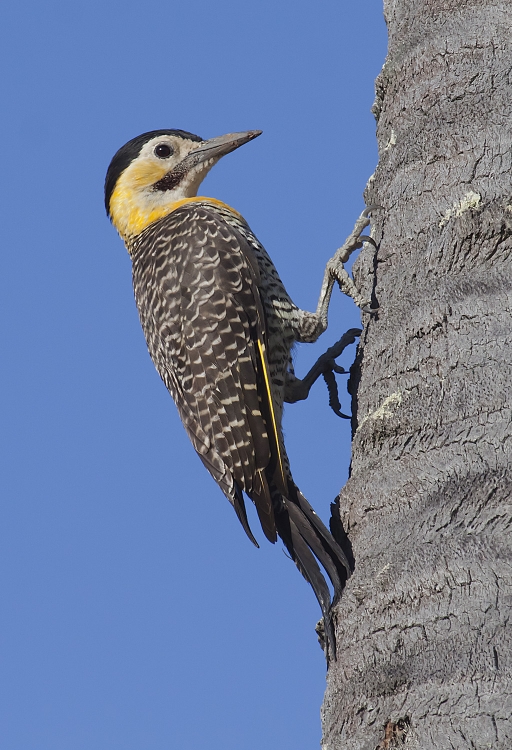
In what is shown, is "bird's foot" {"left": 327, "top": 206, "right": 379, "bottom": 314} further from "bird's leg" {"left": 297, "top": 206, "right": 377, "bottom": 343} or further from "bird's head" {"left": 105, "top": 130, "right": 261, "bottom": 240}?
"bird's head" {"left": 105, "top": 130, "right": 261, "bottom": 240}

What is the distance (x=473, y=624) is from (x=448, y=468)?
492 millimetres

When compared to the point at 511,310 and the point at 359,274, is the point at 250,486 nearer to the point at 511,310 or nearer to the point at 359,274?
the point at 359,274

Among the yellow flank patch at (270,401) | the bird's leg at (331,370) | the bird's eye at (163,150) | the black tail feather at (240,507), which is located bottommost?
the black tail feather at (240,507)

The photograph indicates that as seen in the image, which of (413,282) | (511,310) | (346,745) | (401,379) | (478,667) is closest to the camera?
(478,667)

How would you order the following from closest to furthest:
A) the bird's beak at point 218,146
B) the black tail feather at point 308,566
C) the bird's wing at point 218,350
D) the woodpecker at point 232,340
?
1. the black tail feather at point 308,566
2. the woodpecker at point 232,340
3. the bird's wing at point 218,350
4. the bird's beak at point 218,146

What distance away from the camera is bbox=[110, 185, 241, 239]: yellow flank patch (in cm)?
584

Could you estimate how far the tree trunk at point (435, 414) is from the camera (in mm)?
2207

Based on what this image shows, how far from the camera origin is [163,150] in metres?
5.91

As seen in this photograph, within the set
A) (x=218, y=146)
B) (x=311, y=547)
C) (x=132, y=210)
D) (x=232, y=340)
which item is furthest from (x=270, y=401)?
(x=132, y=210)

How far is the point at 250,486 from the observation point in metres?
4.22

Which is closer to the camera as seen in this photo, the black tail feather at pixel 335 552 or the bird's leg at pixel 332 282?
the black tail feather at pixel 335 552

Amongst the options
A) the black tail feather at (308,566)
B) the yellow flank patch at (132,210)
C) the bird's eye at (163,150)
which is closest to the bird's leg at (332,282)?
the black tail feather at (308,566)

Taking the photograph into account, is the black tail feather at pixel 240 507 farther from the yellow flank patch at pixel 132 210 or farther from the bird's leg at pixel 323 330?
the yellow flank patch at pixel 132 210

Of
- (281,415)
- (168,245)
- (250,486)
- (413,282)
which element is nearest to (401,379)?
(413,282)
